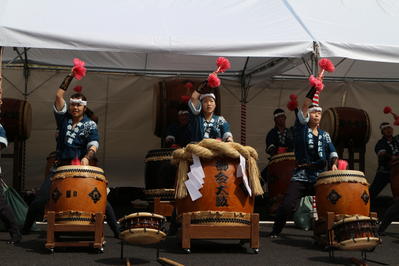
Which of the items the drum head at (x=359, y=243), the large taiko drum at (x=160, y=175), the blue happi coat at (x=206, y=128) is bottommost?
the drum head at (x=359, y=243)

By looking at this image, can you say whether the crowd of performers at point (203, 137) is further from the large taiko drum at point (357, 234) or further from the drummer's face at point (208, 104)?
the large taiko drum at point (357, 234)

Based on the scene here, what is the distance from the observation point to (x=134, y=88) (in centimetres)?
988

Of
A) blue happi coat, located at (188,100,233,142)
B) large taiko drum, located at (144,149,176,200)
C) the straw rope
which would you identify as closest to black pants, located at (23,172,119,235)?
the straw rope

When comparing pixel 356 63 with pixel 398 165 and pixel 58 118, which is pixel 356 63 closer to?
pixel 398 165

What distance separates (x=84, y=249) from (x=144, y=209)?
3.10m

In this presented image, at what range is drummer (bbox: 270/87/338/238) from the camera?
5617 mm

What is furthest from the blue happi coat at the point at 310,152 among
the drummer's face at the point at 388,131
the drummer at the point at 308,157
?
the drummer's face at the point at 388,131

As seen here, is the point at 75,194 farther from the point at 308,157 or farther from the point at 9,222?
the point at 308,157

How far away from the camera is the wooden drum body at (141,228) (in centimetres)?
424

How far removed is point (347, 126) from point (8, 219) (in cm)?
539

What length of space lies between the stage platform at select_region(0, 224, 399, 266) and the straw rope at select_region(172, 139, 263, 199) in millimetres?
472

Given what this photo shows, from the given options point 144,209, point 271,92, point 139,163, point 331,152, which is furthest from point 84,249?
point 271,92

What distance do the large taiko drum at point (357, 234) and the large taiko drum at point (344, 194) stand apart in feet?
2.21

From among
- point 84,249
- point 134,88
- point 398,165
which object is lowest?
point 84,249
